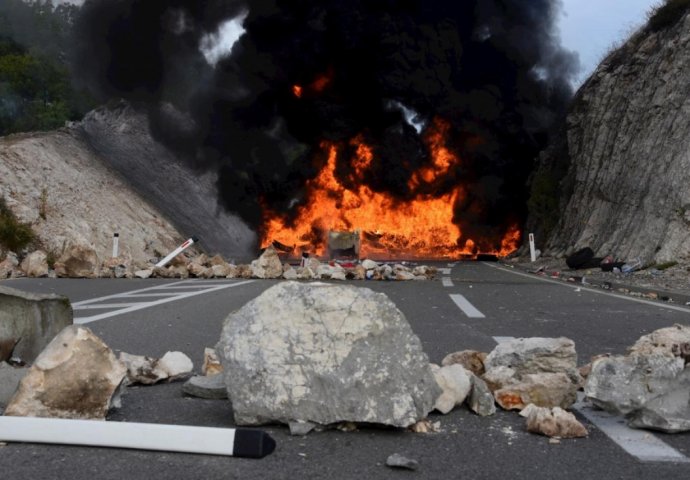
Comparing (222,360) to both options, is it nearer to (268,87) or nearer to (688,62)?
(688,62)

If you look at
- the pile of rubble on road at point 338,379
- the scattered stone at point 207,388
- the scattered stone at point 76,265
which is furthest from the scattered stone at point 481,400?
the scattered stone at point 76,265

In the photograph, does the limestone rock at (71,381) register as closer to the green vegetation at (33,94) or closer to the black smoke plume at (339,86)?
the black smoke plume at (339,86)

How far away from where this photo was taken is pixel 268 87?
40.4 meters

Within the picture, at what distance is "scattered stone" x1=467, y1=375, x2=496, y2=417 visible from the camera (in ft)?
12.0

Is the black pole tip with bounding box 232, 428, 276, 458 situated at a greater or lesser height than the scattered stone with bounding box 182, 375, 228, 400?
greater

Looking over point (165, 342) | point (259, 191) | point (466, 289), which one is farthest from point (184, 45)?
point (165, 342)

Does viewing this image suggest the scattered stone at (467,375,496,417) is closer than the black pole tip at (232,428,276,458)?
No

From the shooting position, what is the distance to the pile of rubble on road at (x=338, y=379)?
328 cm

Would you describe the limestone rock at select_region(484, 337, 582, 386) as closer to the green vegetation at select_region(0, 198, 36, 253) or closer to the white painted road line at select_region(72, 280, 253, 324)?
the white painted road line at select_region(72, 280, 253, 324)

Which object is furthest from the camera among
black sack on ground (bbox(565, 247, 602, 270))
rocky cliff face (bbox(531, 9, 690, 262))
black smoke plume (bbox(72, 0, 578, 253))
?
black smoke plume (bbox(72, 0, 578, 253))

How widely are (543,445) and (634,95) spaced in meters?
25.0

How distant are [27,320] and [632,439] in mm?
4092

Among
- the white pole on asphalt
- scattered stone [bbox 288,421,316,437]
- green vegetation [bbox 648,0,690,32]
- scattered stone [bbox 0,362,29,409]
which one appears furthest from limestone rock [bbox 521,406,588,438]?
green vegetation [bbox 648,0,690,32]

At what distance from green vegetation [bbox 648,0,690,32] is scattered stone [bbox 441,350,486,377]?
23.4 meters
